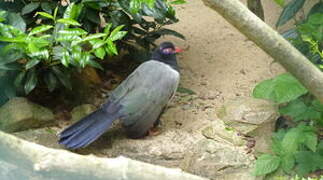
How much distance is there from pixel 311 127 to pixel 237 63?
3.90ft

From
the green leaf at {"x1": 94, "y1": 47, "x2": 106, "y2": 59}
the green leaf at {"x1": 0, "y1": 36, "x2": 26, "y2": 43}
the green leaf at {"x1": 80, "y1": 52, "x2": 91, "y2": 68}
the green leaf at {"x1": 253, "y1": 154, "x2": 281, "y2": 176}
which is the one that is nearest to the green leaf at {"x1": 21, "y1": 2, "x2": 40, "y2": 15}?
the green leaf at {"x1": 0, "y1": 36, "x2": 26, "y2": 43}

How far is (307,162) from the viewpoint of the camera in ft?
11.2

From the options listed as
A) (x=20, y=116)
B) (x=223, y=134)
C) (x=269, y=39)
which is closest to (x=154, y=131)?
(x=223, y=134)

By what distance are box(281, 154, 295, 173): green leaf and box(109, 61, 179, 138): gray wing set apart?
861 mm

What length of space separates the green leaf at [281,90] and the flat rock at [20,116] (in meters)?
1.42

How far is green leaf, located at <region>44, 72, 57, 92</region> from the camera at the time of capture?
368cm

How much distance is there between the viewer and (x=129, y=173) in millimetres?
1214

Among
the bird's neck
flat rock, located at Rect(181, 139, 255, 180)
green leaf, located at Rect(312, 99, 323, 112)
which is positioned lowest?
flat rock, located at Rect(181, 139, 255, 180)

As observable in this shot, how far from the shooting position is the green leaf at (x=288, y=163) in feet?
11.2

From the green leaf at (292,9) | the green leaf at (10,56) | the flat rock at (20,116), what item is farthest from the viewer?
the green leaf at (292,9)

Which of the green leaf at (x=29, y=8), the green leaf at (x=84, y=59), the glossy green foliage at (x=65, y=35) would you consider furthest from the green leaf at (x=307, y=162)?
the green leaf at (x=29, y=8)

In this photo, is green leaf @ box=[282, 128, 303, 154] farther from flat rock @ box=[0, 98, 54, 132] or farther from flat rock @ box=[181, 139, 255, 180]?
flat rock @ box=[0, 98, 54, 132]

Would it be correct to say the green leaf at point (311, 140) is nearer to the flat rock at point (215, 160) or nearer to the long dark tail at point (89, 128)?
the flat rock at point (215, 160)

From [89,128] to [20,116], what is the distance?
0.46 meters
